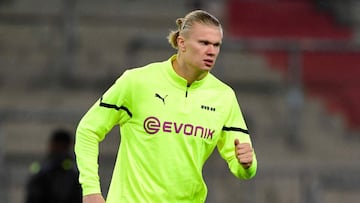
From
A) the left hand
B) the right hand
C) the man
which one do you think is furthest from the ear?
the right hand

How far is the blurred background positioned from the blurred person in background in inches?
41.5

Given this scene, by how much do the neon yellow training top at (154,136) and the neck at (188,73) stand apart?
0.13 ft

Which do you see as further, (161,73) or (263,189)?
(263,189)

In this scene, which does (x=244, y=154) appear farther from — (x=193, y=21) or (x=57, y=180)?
(x=57, y=180)

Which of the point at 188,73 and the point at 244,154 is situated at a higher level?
the point at 188,73

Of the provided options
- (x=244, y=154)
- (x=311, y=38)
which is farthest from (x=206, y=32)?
(x=311, y=38)

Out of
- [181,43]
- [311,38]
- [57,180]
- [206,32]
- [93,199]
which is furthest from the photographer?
[311,38]

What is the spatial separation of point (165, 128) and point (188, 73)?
395 millimetres

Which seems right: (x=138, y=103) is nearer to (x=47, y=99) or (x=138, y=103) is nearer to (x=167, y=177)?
(x=167, y=177)

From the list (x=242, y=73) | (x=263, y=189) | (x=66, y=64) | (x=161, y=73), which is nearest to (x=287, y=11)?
(x=242, y=73)

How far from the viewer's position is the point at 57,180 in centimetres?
1113

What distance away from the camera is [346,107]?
47.8 ft

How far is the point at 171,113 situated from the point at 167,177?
0.39m

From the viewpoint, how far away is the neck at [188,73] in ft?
22.8
